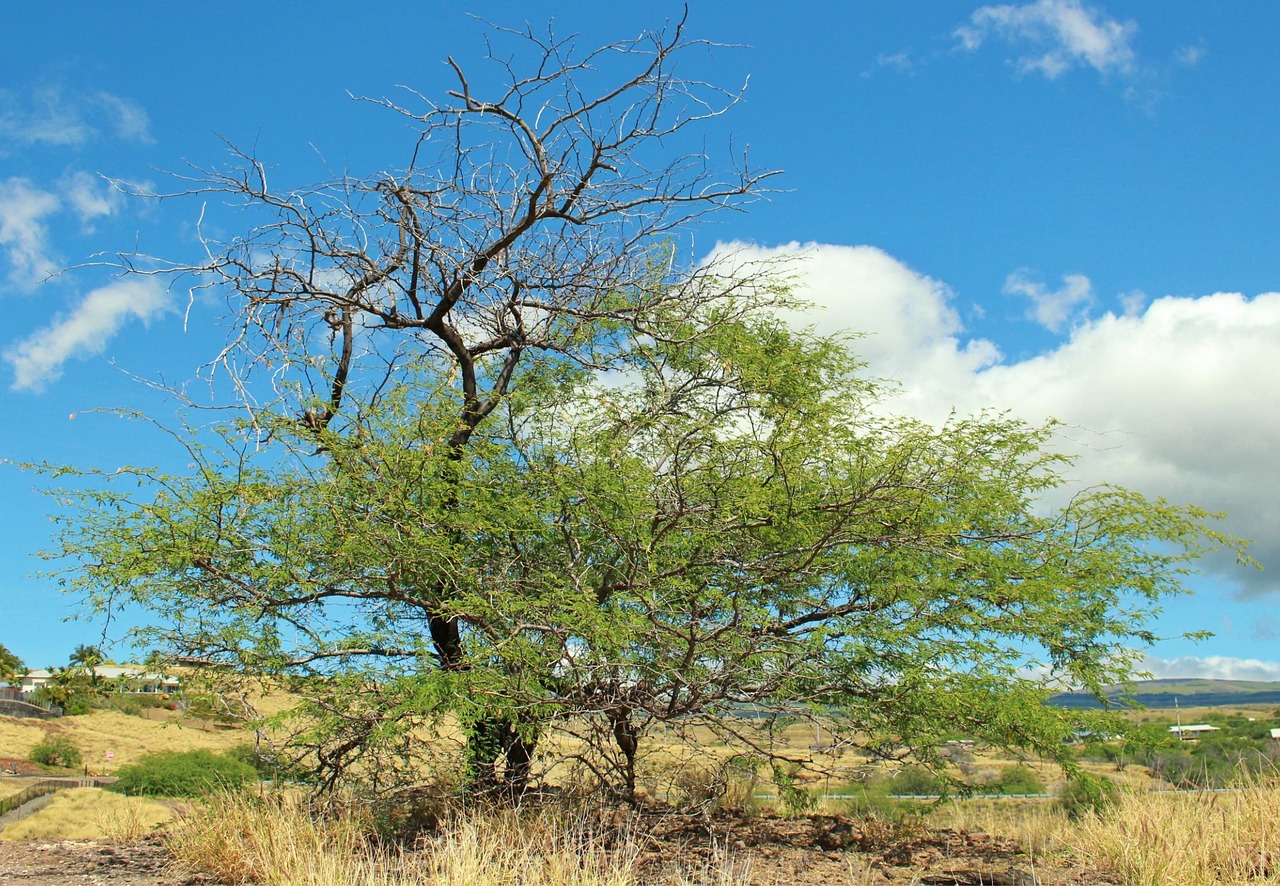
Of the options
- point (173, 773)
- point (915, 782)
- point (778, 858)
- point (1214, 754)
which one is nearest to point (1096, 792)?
point (778, 858)

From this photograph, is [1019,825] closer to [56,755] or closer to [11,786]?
[11,786]

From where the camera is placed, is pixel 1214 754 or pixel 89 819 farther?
pixel 1214 754

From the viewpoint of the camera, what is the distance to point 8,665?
2124 inches

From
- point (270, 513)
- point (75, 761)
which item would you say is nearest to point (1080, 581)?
point (270, 513)

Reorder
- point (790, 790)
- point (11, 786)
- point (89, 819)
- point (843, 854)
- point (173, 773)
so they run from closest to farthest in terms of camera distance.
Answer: point (843, 854), point (790, 790), point (89, 819), point (173, 773), point (11, 786)

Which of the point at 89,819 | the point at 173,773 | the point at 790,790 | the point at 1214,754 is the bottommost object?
the point at 1214,754

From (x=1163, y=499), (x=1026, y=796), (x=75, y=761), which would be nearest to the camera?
(x=1163, y=499)

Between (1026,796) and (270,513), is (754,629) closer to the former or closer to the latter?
(270,513)

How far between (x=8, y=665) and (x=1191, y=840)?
5955cm

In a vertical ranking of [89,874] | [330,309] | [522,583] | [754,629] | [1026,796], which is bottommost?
[1026,796]

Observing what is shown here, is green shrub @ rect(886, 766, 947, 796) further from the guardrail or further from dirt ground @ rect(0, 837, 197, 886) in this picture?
the guardrail

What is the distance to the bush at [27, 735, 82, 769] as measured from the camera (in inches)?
1578

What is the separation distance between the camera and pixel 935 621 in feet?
31.7

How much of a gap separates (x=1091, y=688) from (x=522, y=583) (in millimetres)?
5955
